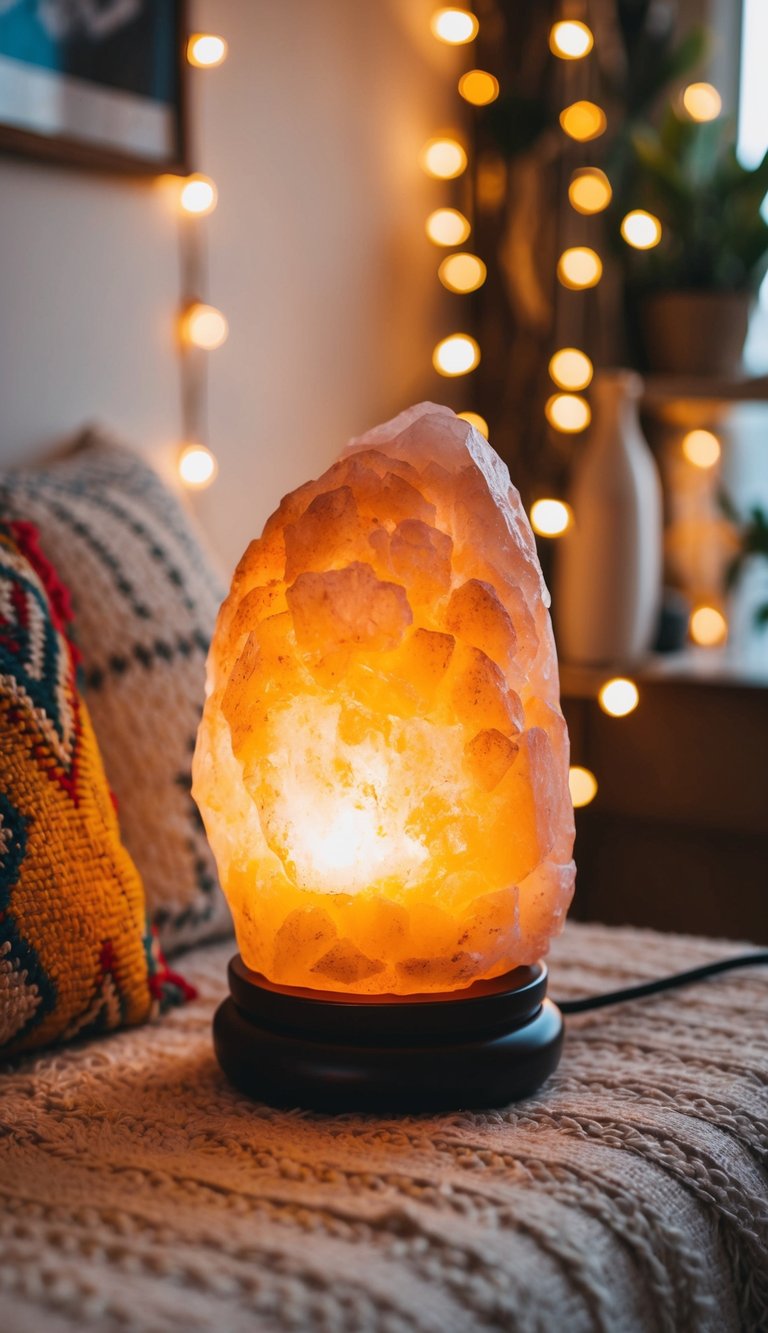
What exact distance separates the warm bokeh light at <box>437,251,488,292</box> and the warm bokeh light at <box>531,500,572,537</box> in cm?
39

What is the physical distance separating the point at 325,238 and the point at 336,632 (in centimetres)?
124

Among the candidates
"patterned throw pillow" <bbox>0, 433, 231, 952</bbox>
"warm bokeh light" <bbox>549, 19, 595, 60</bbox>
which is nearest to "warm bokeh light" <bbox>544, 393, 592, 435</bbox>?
"warm bokeh light" <bbox>549, 19, 595, 60</bbox>

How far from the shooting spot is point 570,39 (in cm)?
202

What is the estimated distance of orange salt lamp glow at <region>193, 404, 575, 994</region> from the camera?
697mm

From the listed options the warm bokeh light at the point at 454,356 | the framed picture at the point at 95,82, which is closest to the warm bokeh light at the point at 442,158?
the warm bokeh light at the point at 454,356

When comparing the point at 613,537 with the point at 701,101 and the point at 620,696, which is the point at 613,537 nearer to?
the point at 620,696

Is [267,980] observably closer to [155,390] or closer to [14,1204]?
[14,1204]

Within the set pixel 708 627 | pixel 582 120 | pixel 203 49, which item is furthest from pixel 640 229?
pixel 203 49

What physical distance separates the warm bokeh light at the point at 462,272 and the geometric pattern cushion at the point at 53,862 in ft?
4.51

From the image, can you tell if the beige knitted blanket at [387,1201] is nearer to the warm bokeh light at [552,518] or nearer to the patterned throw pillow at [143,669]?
the patterned throw pillow at [143,669]

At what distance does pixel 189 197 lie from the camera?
59.7 inches

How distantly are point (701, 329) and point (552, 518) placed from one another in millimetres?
394

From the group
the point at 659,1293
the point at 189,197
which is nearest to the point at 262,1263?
the point at 659,1293

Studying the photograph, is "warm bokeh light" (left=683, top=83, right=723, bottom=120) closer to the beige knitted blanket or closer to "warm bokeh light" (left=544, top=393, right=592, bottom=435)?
"warm bokeh light" (left=544, top=393, right=592, bottom=435)
